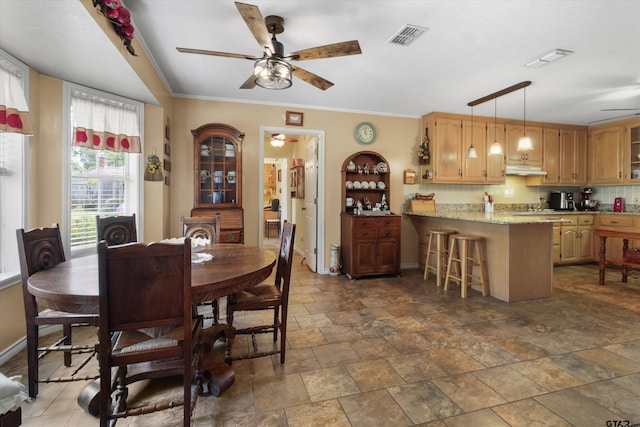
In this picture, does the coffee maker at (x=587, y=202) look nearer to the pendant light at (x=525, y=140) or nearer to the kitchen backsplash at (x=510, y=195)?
the kitchen backsplash at (x=510, y=195)

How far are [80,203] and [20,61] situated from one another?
127 centimetres

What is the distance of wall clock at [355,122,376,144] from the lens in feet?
16.0

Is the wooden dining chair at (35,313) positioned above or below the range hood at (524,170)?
below

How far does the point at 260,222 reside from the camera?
4.49 m

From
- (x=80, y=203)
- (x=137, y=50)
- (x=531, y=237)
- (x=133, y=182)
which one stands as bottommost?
(x=531, y=237)

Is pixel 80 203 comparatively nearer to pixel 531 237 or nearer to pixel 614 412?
pixel 614 412

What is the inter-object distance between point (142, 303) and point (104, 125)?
2568mm

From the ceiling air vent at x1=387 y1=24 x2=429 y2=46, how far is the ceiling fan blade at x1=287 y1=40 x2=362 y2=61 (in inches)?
23.3

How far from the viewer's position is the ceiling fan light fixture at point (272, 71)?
2320mm

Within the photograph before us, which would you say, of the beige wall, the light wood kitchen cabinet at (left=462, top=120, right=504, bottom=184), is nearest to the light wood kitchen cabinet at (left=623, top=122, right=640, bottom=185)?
the light wood kitchen cabinet at (left=462, top=120, right=504, bottom=184)

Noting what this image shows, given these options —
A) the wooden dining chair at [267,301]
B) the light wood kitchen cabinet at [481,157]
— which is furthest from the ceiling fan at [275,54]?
the light wood kitchen cabinet at [481,157]

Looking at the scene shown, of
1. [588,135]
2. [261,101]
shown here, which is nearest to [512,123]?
[588,135]

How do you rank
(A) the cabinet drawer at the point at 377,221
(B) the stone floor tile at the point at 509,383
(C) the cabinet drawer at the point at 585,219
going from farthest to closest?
(C) the cabinet drawer at the point at 585,219
(A) the cabinet drawer at the point at 377,221
(B) the stone floor tile at the point at 509,383

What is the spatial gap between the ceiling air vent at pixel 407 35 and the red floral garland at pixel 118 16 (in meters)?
2.01
